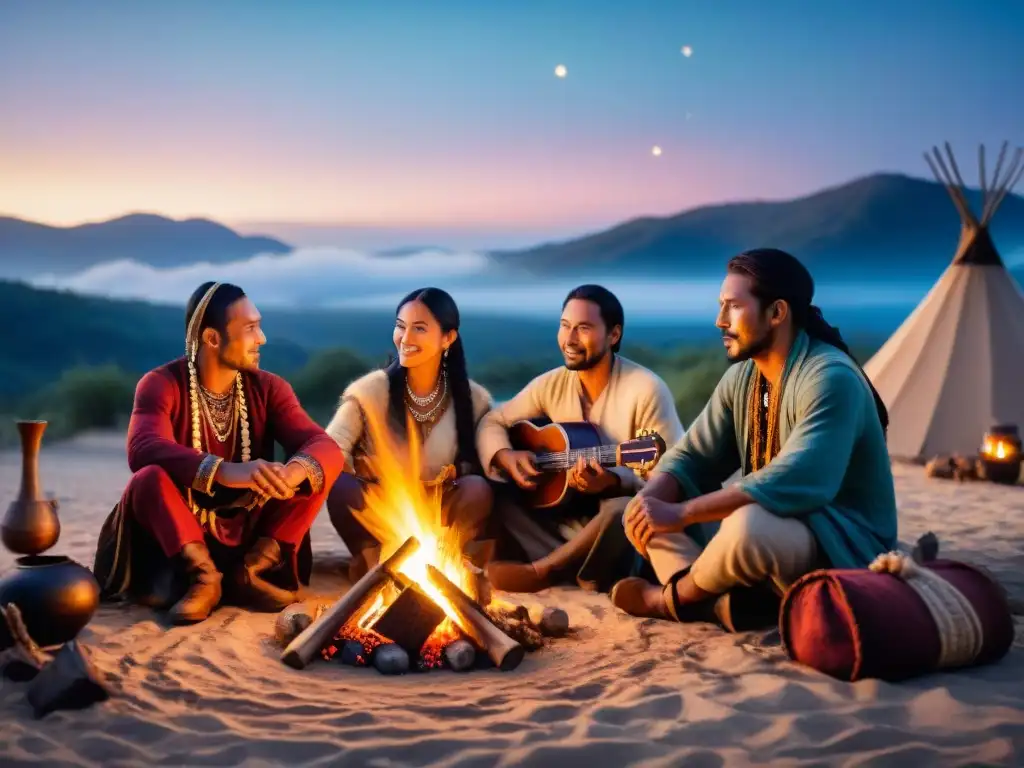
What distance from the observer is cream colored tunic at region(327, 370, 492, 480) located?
4.97m

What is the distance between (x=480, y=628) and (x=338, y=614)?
485 millimetres

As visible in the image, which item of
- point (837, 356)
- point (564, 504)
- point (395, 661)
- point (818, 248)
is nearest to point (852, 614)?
point (837, 356)

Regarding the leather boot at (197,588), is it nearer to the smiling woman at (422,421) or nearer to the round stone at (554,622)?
the smiling woman at (422,421)

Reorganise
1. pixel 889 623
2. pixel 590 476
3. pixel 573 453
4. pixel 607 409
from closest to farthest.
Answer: pixel 889 623, pixel 590 476, pixel 573 453, pixel 607 409

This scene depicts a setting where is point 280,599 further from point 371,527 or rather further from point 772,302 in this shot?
point 772,302

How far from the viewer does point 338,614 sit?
3764 mm

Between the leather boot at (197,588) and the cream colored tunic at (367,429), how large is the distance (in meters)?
0.87

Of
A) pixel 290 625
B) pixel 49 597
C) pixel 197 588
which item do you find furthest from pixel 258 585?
pixel 49 597

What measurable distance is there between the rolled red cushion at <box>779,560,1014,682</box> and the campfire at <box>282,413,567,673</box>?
0.94 metres

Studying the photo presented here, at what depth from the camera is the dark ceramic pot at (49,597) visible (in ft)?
11.4

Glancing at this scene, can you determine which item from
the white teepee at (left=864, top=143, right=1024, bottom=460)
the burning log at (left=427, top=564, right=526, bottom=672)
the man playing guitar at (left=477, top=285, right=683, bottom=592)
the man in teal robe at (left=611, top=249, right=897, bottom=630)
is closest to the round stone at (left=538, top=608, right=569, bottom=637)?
the burning log at (left=427, top=564, right=526, bottom=672)

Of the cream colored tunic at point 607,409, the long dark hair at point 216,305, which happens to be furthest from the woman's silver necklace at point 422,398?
the long dark hair at point 216,305

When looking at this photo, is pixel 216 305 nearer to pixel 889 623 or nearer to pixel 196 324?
pixel 196 324

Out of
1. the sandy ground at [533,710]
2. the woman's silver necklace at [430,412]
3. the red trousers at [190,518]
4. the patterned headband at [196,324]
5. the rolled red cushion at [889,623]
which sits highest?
the patterned headband at [196,324]
